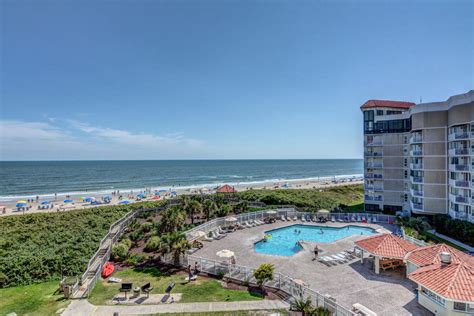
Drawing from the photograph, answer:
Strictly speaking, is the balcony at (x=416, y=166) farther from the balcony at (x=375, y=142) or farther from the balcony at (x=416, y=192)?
the balcony at (x=375, y=142)

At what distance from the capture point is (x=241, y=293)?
46.8 ft

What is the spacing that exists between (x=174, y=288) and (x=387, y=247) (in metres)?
13.5

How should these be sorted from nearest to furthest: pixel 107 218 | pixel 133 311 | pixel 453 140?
pixel 133 311 → pixel 453 140 → pixel 107 218

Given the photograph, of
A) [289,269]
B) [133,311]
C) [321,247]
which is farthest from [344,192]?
[133,311]

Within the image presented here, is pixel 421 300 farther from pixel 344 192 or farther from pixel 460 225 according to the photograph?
pixel 344 192

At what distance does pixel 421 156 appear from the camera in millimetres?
30031

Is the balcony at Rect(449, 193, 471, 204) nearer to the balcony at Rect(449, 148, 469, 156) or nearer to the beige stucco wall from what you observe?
the balcony at Rect(449, 148, 469, 156)

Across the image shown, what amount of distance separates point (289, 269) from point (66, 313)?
12.9 m

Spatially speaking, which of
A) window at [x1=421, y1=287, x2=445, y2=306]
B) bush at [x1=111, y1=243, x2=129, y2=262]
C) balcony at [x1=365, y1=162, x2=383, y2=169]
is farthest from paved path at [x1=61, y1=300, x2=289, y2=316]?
balcony at [x1=365, y1=162, x2=383, y2=169]

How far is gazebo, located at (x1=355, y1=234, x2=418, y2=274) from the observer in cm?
1639

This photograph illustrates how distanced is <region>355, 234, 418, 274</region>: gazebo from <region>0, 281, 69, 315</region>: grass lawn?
1816 cm

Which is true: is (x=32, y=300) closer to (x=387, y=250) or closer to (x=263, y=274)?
(x=263, y=274)

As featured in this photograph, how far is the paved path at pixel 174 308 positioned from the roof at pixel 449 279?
6.75 metres

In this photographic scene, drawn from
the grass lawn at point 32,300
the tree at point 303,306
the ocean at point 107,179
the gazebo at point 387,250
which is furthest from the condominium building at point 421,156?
the ocean at point 107,179
